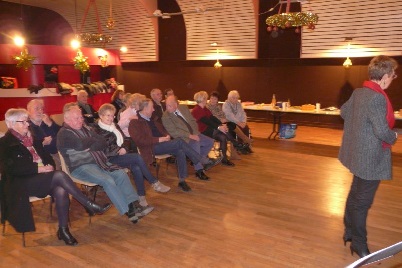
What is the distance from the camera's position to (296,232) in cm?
363

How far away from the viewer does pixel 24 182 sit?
10.7 feet

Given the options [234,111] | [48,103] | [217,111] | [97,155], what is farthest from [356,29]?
[48,103]

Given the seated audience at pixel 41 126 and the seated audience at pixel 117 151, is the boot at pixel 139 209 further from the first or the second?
the seated audience at pixel 41 126

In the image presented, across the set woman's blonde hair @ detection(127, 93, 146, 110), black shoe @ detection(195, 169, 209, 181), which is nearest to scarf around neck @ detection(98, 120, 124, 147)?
woman's blonde hair @ detection(127, 93, 146, 110)

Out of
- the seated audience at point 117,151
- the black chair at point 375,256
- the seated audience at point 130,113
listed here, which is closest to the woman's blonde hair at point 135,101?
the seated audience at point 130,113

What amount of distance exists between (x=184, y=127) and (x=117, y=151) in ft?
4.52

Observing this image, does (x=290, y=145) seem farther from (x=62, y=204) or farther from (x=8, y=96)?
(x=8, y=96)

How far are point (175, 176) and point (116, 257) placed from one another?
8.25 feet

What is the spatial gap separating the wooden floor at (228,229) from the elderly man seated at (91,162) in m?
0.28

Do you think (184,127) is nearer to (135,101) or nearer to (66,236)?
(135,101)

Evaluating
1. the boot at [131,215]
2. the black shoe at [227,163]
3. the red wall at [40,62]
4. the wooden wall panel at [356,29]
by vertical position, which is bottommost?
the boot at [131,215]

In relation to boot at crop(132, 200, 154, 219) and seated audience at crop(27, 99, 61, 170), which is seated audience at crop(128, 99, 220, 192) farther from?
seated audience at crop(27, 99, 61, 170)

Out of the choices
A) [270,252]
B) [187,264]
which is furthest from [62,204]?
[270,252]

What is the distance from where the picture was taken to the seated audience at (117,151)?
422 cm
